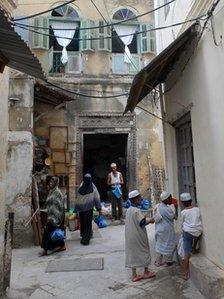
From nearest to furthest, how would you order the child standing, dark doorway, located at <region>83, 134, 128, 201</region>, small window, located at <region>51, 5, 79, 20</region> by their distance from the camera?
the child standing
small window, located at <region>51, 5, 79, 20</region>
dark doorway, located at <region>83, 134, 128, 201</region>

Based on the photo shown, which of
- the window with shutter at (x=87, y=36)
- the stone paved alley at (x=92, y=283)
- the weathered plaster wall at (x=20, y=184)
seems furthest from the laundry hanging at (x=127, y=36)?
the stone paved alley at (x=92, y=283)

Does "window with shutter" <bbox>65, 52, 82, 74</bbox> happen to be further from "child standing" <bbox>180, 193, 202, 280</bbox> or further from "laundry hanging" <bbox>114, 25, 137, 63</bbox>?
"child standing" <bbox>180, 193, 202, 280</bbox>

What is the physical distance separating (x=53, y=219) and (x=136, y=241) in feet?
8.38

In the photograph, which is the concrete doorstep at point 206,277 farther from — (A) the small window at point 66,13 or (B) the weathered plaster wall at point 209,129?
(A) the small window at point 66,13

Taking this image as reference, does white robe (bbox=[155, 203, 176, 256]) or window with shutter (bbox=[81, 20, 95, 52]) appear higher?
window with shutter (bbox=[81, 20, 95, 52])

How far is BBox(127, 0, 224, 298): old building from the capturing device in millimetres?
4488

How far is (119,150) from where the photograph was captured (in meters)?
16.6

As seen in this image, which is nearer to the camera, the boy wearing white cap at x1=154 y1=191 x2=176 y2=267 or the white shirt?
the white shirt

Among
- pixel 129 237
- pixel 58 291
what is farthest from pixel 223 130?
pixel 58 291

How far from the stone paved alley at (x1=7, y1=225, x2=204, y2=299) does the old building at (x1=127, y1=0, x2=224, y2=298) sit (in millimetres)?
463

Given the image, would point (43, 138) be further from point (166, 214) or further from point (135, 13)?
point (166, 214)

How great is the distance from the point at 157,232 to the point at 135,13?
9.82 meters

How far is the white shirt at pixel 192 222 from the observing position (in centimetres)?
526

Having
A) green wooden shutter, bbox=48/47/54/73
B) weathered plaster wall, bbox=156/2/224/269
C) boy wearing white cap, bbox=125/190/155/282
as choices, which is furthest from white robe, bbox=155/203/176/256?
green wooden shutter, bbox=48/47/54/73
